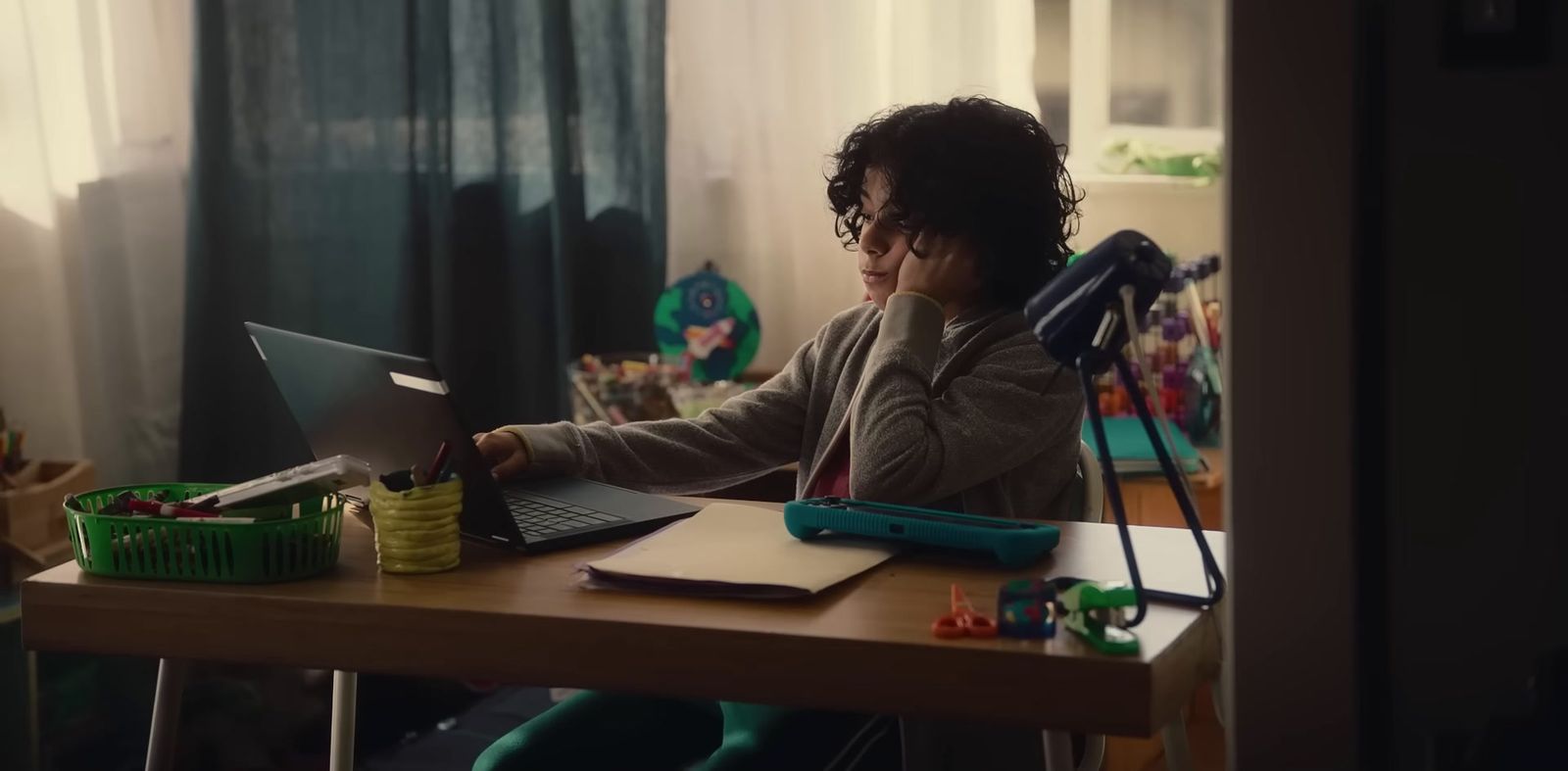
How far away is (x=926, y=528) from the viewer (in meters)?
1.06

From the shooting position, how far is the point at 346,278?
261 centimetres

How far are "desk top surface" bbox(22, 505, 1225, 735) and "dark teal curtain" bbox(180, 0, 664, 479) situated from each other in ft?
5.02

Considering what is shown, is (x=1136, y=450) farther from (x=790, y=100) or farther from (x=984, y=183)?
(x=790, y=100)

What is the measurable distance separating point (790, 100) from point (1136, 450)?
2.94 feet

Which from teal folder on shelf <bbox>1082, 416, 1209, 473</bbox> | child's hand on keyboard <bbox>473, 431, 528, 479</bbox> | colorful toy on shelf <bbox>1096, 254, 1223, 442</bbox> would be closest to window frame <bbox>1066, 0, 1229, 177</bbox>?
colorful toy on shelf <bbox>1096, 254, 1223, 442</bbox>

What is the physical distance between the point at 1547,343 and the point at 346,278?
2358 mm

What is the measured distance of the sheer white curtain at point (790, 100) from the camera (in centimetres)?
248

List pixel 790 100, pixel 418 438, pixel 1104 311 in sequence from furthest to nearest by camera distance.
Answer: pixel 790 100, pixel 418 438, pixel 1104 311

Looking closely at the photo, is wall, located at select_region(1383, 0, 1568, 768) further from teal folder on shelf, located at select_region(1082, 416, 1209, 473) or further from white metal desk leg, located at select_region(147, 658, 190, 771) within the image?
teal folder on shelf, located at select_region(1082, 416, 1209, 473)

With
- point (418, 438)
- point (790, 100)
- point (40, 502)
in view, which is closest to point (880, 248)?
point (418, 438)

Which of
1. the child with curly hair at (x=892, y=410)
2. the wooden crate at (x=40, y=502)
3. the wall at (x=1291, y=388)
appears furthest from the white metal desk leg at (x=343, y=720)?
the wall at (x=1291, y=388)

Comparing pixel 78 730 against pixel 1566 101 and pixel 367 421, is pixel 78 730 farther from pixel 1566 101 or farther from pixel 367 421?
pixel 1566 101

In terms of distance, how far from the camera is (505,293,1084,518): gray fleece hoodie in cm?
129

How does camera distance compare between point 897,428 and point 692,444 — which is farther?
point 692,444
